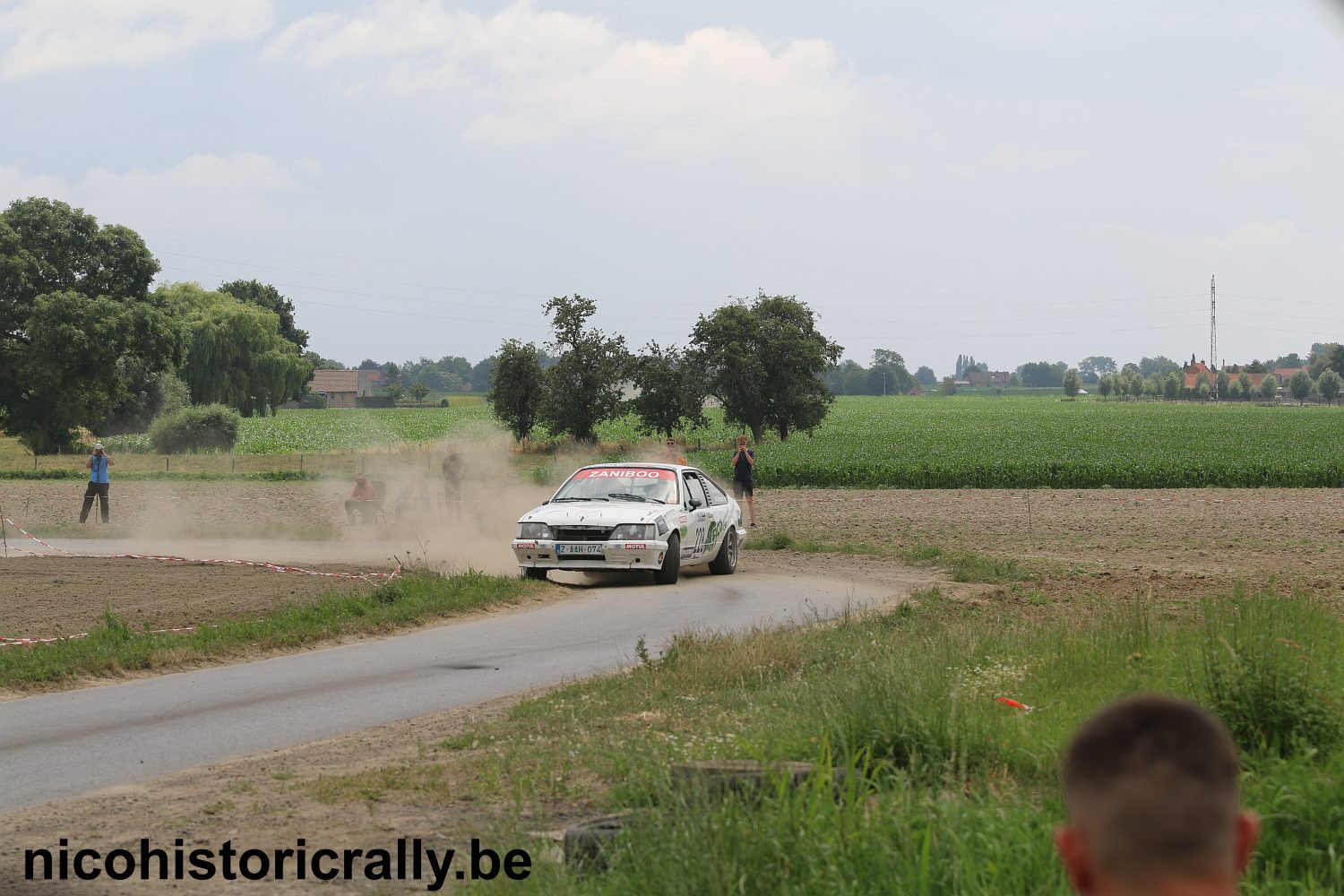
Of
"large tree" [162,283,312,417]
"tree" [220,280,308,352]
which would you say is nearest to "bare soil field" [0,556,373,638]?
"large tree" [162,283,312,417]

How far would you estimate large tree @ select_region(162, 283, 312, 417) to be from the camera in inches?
3681

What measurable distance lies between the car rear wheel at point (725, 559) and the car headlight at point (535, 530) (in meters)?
3.39

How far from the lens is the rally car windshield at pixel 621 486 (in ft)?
65.3

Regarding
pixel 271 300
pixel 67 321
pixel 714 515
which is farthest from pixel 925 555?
pixel 271 300

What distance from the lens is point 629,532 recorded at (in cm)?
1867

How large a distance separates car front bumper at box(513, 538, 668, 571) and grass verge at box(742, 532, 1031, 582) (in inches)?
182

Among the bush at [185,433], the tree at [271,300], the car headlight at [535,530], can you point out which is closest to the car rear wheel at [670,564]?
the car headlight at [535,530]

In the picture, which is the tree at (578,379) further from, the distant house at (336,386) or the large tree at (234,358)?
the distant house at (336,386)

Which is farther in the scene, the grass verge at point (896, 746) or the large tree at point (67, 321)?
Answer: the large tree at point (67, 321)

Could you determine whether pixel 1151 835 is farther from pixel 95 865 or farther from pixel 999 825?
pixel 95 865

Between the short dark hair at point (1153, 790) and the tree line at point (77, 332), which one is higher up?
the tree line at point (77, 332)

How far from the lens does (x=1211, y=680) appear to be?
702 centimetres

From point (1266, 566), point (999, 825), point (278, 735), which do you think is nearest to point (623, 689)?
point (278, 735)

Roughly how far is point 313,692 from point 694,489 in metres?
10.2
